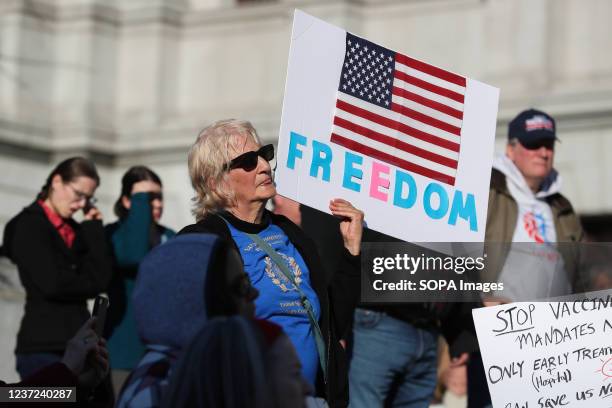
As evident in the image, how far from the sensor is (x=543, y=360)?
621 cm

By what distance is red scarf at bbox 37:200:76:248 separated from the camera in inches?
Result: 309

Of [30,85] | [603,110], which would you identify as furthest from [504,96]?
[30,85]

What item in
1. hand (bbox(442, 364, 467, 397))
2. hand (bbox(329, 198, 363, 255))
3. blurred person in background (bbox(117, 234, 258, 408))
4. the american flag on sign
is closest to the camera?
blurred person in background (bbox(117, 234, 258, 408))

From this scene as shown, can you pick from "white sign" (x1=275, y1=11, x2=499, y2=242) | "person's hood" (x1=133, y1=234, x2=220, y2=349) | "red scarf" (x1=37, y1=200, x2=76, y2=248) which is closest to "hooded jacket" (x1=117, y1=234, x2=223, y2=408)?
"person's hood" (x1=133, y1=234, x2=220, y2=349)

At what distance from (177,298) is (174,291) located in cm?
2

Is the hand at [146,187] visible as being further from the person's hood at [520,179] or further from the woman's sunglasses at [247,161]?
the woman's sunglasses at [247,161]

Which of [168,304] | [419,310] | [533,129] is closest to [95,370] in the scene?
[168,304]

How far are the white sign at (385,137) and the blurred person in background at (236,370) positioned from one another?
2.00m

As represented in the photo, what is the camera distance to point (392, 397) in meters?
7.38

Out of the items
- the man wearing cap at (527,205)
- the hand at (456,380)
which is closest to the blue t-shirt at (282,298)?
the man wearing cap at (527,205)

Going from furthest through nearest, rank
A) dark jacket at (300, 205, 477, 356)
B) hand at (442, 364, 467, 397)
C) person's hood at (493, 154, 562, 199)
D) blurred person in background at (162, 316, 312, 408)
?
hand at (442, 364, 467, 397)
person's hood at (493, 154, 562, 199)
dark jacket at (300, 205, 477, 356)
blurred person in background at (162, 316, 312, 408)

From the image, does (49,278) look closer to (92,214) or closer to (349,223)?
(92,214)

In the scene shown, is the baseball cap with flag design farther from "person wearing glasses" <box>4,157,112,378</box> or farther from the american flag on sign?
"person wearing glasses" <box>4,157,112,378</box>

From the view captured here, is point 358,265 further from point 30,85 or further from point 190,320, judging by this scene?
point 30,85
